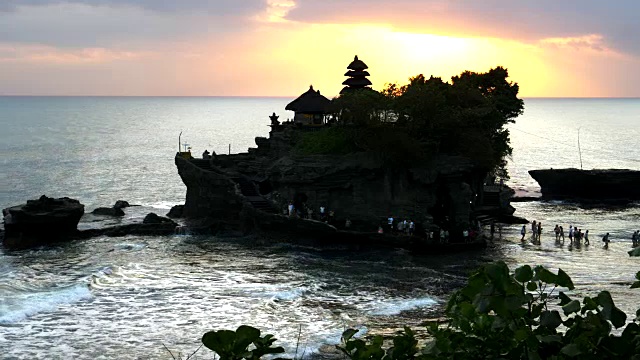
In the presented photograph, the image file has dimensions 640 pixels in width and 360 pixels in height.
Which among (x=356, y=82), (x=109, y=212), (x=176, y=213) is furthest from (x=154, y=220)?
(x=356, y=82)

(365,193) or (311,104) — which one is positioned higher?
(311,104)

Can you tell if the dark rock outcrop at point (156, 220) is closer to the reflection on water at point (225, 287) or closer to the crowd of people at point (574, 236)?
the reflection on water at point (225, 287)

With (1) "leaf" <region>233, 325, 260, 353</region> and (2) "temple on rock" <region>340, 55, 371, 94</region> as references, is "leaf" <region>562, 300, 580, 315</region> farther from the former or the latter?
(2) "temple on rock" <region>340, 55, 371, 94</region>

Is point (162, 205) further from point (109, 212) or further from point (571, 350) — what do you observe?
point (571, 350)

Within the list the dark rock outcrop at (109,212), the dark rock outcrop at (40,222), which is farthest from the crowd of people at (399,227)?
the dark rock outcrop at (109,212)

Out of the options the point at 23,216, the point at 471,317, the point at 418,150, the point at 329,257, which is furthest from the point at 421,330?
the point at 23,216

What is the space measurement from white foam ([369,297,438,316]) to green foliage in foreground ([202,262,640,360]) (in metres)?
26.3

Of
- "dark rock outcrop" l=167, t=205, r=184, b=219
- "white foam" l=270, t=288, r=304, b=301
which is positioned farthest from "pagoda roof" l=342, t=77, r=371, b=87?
"white foam" l=270, t=288, r=304, b=301

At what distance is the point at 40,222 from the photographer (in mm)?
50062

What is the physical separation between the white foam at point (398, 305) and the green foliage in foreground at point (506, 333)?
2625cm

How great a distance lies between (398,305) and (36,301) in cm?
1770

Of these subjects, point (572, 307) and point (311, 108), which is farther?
point (311, 108)

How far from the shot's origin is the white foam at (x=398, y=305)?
33.5 m

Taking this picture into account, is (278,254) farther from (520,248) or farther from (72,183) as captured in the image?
(72,183)
